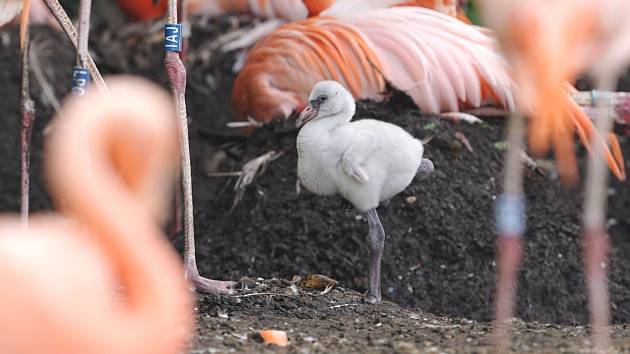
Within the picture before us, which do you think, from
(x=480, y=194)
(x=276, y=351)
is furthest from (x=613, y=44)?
(x=480, y=194)

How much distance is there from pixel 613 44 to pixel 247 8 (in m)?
3.09

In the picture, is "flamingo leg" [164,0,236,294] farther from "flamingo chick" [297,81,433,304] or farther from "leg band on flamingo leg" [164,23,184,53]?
"flamingo chick" [297,81,433,304]

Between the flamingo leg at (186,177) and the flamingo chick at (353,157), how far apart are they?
0.30 meters

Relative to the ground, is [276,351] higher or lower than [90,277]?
lower

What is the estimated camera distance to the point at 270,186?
3961 millimetres

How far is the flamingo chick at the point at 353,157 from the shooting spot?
9.04ft

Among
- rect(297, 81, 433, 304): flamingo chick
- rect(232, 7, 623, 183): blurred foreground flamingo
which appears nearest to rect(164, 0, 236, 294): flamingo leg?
rect(297, 81, 433, 304): flamingo chick

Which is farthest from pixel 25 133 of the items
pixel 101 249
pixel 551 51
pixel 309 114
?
pixel 551 51

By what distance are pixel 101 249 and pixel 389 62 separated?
89.7 inches

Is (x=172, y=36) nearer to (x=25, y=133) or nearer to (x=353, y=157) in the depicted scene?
(x=353, y=157)

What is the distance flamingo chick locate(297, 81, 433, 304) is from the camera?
2756 mm

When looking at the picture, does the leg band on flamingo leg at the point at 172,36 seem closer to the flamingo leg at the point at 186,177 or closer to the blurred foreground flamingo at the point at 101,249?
the flamingo leg at the point at 186,177

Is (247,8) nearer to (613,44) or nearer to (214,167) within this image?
(214,167)

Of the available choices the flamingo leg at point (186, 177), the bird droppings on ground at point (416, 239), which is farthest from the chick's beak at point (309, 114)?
A: the bird droppings on ground at point (416, 239)
